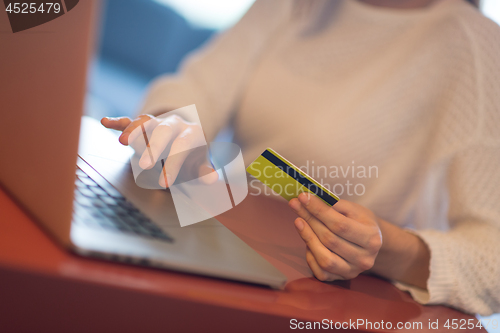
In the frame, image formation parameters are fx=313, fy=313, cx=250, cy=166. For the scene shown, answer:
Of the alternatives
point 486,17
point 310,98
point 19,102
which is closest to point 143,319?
point 19,102

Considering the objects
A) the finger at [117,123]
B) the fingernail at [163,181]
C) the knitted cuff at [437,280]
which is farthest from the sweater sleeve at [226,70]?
the knitted cuff at [437,280]

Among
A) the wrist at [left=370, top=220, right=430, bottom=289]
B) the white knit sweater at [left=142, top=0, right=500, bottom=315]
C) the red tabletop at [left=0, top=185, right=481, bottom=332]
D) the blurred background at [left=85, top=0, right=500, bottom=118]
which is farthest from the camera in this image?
the blurred background at [left=85, top=0, right=500, bottom=118]

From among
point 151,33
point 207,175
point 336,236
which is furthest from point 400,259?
point 151,33

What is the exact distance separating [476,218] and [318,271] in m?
0.36

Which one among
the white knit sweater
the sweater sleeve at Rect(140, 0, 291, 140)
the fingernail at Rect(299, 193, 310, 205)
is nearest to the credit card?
the fingernail at Rect(299, 193, 310, 205)

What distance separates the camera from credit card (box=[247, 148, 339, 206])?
0.33 metres

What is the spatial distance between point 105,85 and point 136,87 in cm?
27

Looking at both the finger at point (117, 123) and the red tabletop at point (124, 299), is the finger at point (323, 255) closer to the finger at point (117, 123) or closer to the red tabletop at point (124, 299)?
the red tabletop at point (124, 299)

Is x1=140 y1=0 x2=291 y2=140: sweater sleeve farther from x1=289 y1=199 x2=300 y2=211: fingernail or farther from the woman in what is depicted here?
x1=289 y1=199 x2=300 y2=211: fingernail

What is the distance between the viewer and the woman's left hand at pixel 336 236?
0.35 metres

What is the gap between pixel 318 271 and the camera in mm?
355

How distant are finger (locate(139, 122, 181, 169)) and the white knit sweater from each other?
15.6 inches

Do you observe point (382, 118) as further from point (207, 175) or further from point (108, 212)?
point (108, 212)

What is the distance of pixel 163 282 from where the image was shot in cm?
22
